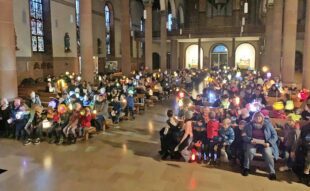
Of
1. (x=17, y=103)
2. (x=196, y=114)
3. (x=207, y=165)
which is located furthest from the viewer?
(x=17, y=103)

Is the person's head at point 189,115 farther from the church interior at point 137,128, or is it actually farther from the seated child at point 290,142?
the seated child at point 290,142

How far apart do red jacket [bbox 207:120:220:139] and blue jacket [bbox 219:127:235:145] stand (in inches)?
4.8

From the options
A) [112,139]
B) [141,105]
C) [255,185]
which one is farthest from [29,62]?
[255,185]

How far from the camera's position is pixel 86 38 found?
14641 mm

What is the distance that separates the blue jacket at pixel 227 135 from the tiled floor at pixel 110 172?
64 cm

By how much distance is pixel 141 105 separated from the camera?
1459cm

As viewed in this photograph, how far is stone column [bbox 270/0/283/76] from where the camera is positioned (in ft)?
61.1

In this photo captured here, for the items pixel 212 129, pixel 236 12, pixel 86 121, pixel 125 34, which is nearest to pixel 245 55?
pixel 236 12

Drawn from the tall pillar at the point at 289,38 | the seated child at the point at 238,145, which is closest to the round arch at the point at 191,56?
the tall pillar at the point at 289,38

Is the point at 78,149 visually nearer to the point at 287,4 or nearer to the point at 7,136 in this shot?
the point at 7,136

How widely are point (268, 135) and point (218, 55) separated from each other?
34.3 metres

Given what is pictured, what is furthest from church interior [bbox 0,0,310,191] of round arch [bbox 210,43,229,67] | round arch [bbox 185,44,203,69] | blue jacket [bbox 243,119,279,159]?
round arch [bbox 185,44,203,69]

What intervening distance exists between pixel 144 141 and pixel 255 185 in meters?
4.12

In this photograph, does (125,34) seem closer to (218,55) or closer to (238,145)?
(238,145)
